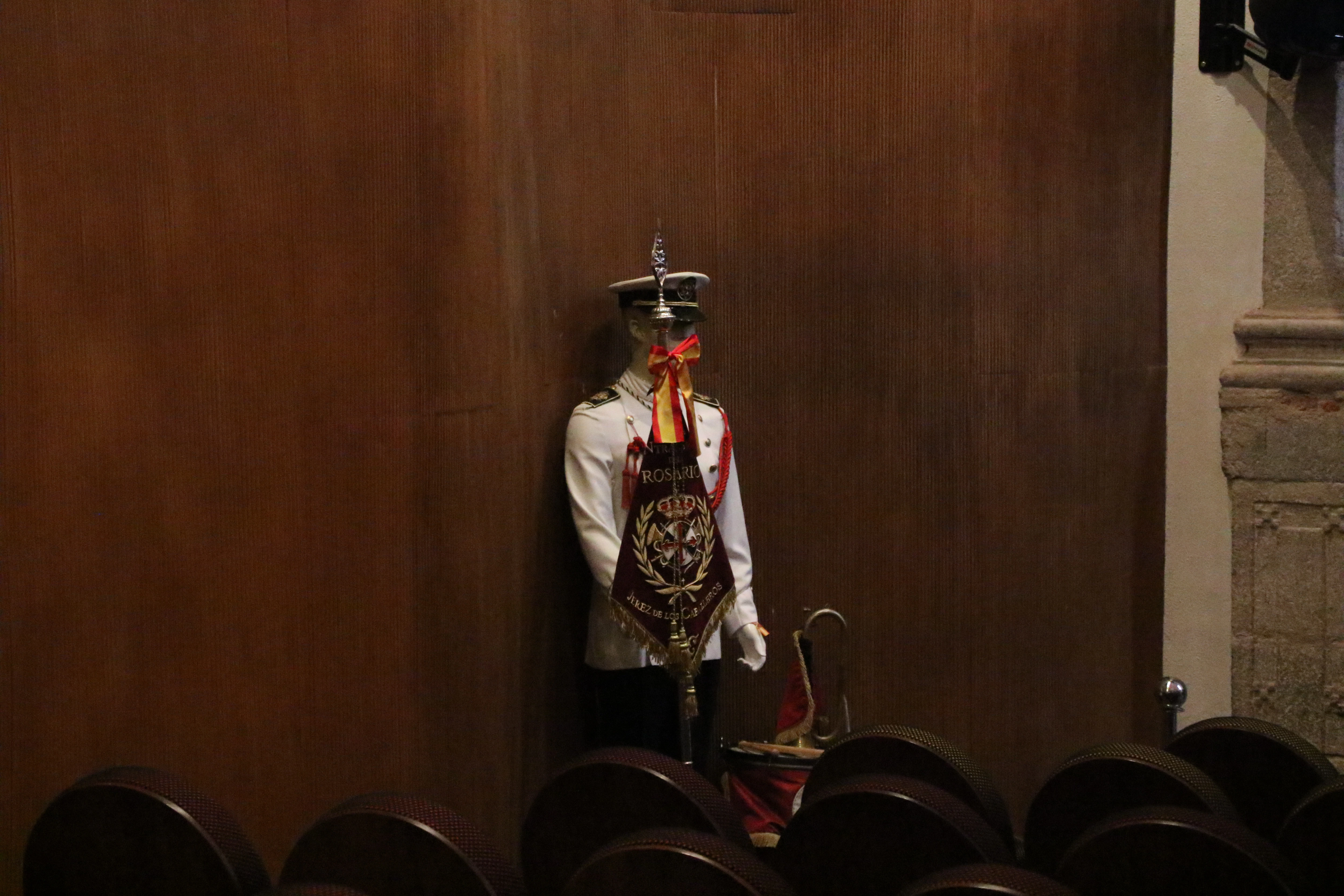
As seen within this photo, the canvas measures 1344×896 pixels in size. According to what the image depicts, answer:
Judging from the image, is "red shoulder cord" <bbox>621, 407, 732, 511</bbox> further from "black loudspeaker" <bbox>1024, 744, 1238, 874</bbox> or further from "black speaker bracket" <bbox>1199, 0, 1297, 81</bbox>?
"black speaker bracket" <bbox>1199, 0, 1297, 81</bbox>

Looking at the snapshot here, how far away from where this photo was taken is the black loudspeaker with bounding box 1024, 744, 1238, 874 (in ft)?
5.81

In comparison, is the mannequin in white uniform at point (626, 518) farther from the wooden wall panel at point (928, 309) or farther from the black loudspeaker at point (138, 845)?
the black loudspeaker at point (138, 845)

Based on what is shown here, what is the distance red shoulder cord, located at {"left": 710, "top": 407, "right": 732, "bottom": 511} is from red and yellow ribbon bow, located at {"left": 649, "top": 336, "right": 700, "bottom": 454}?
0.88 feet

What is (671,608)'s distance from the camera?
3.12m

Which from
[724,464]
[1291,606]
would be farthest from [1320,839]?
[1291,606]

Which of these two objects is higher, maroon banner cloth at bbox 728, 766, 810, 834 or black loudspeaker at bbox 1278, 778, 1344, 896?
black loudspeaker at bbox 1278, 778, 1344, 896

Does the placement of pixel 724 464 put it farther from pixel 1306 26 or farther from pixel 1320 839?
pixel 1320 839

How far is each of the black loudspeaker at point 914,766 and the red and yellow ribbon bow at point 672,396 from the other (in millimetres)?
1180

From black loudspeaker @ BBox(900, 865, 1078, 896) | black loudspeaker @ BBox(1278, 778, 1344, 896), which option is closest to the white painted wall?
black loudspeaker @ BBox(1278, 778, 1344, 896)

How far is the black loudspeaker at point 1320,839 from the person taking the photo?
63.8 inches

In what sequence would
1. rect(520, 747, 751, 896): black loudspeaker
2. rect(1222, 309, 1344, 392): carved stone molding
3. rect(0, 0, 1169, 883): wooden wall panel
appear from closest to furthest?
1. rect(520, 747, 751, 896): black loudspeaker
2. rect(0, 0, 1169, 883): wooden wall panel
3. rect(1222, 309, 1344, 392): carved stone molding

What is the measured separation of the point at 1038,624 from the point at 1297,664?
697 mm

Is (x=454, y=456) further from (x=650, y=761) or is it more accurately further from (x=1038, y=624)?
(x=1038, y=624)

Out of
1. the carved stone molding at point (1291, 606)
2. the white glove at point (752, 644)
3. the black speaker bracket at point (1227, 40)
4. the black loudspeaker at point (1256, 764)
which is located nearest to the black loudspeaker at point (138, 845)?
the black loudspeaker at point (1256, 764)
